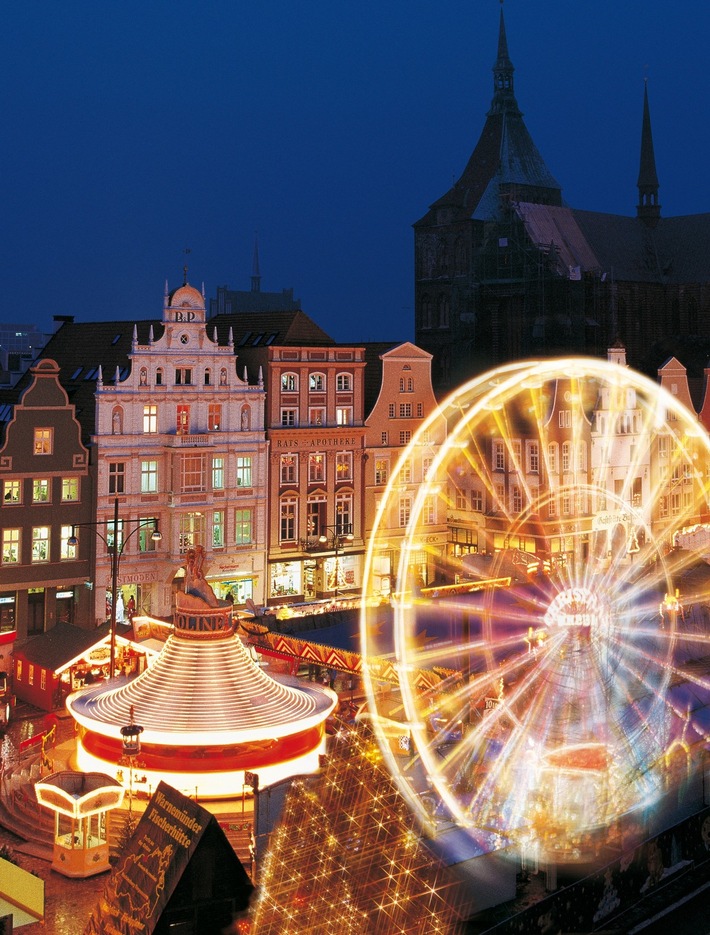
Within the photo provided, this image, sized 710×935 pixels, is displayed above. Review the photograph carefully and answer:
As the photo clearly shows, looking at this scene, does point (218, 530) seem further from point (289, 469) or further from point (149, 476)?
point (289, 469)

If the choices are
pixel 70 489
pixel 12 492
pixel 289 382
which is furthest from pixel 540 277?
pixel 12 492

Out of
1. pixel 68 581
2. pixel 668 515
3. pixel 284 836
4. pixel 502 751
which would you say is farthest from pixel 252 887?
pixel 668 515

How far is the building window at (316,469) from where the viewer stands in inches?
2383

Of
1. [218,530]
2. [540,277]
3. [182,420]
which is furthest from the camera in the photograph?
[540,277]

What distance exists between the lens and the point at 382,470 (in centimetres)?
6369

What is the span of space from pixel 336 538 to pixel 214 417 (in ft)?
28.3

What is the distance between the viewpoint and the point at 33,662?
41.2 m

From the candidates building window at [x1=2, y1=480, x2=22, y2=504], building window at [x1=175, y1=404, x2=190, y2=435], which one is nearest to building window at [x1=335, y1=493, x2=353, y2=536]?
building window at [x1=175, y1=404, x2=190, y2=435]

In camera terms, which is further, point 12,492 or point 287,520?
point 287,520

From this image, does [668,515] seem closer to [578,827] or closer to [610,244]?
[610,244]

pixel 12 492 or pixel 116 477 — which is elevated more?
pixel 116 477

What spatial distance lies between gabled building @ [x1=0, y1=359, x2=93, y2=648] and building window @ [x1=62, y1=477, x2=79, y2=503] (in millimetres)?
41

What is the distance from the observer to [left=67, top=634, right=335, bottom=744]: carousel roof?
3106 cm

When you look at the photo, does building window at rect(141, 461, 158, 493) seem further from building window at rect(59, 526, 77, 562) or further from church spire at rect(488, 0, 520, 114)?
church spire at rect(488, 0, 520, 114)
